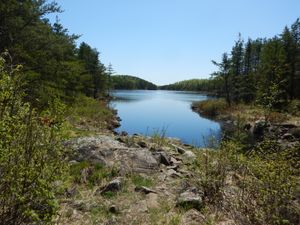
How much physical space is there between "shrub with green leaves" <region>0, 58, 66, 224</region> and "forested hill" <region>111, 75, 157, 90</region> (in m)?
114

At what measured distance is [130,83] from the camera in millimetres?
146625

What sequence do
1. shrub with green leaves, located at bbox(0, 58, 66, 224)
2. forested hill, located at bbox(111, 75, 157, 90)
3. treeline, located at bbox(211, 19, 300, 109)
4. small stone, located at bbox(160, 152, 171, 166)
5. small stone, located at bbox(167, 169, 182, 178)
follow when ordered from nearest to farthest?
shrub with green leaves, located at bbox(0, 58, 66, 224), small stone, located at bbox(167, 169, 182, 178), small stone, located at bbox(160, 152, 171, 166), treeline, located at bbox(211, 19, 300, 109), forested hill, located at bbox(111, 75, 157, 90)

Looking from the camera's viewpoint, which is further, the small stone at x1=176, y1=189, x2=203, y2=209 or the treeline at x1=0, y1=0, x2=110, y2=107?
the treeline at x1=0, y1=0, x2=110, y2=107

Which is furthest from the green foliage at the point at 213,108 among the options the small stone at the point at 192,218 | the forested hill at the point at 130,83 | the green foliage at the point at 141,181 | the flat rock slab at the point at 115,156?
the forested hill at the point at 130,83

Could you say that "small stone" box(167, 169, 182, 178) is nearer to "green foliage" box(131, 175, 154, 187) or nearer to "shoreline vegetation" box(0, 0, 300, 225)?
"shoreline vegetation" box(0, 0, 300, 225)

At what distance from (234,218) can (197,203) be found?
2.83 feet

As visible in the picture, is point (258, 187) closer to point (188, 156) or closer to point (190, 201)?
point (190, 201)

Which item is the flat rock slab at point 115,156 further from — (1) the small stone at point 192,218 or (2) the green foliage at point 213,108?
(2) the green foliage at point 213,108

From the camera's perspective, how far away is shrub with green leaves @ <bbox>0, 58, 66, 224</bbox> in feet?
10.1

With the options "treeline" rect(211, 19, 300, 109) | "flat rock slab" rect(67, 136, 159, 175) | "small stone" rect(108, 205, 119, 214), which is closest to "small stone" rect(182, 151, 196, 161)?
"flat rock slab" rect(67, 136, 159, 175)

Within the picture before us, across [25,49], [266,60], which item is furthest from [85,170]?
[266,60]

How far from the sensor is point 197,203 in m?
5.47

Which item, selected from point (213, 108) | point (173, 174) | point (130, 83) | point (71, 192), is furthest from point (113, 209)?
point (130, 83)

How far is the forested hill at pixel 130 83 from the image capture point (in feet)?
443
